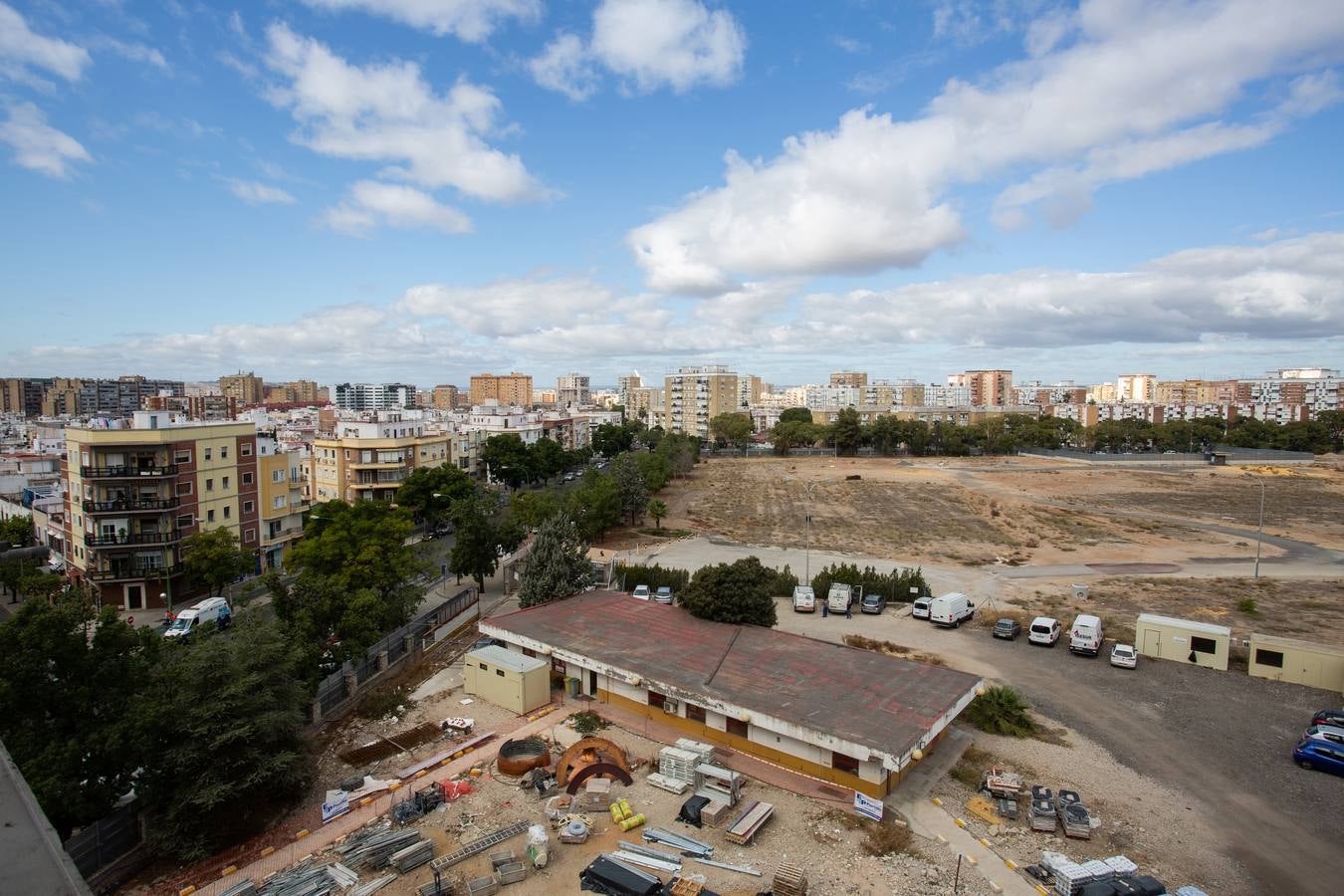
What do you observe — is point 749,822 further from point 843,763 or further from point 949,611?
point 949,611

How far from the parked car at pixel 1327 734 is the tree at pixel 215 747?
24.6 meters

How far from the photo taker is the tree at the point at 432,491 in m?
51.3

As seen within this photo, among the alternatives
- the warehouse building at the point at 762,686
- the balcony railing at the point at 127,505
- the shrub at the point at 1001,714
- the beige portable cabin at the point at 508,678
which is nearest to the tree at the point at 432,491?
the balcony railing at the point at 127,505

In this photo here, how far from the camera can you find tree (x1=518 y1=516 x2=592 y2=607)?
29.0 m

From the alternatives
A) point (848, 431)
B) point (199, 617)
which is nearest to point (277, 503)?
point (199, 617)

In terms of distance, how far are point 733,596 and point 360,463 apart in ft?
127

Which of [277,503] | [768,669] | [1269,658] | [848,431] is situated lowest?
[1269,658]

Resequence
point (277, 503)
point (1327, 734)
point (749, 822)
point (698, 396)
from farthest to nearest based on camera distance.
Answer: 1. point (698, 396)
2. point (277, 503)
3. point (1327, 734)
4. point (749, 822)

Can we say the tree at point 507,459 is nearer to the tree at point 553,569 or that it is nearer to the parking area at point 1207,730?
the tree at point 553,569

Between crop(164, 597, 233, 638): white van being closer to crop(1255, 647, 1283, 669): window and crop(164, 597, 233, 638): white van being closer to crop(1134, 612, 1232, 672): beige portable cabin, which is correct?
crop(1134, 612, 1232, 672): beige portable cabin

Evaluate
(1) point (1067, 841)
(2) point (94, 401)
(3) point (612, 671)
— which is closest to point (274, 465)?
(3) point (612, 671)

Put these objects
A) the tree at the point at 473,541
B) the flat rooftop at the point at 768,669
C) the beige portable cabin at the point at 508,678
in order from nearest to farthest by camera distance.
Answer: the flat rooftop at the point at 768,669 < the beige portable cabin at the point at 508,678 < the tree at the point at 473,541

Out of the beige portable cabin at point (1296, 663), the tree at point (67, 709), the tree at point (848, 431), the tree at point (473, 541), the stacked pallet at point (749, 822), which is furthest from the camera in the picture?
the tree at point (848, 431)

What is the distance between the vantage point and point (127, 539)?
117 ft
